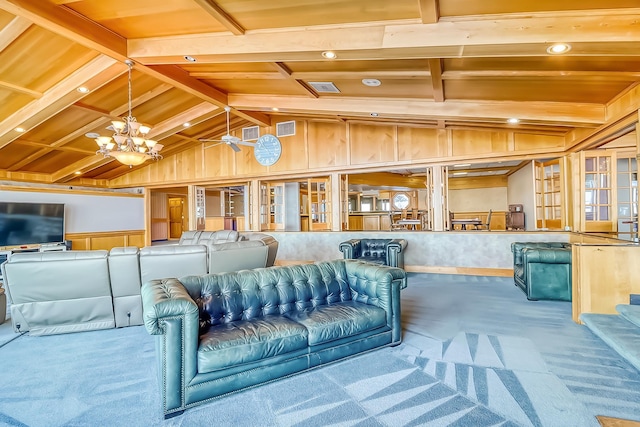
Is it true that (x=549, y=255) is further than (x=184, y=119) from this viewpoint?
No

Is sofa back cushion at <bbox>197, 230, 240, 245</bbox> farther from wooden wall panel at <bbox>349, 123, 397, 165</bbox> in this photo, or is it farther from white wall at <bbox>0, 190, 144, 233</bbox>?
white wall at <bbox>0, 190, 144, 233</bbox>

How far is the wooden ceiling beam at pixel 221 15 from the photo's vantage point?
286cm

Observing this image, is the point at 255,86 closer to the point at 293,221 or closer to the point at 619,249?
the point at 293,221

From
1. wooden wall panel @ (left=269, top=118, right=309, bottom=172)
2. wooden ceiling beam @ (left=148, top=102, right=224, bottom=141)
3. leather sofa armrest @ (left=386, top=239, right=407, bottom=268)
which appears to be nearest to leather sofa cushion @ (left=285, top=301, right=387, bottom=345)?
leather sofa armrest @ (left=386, top=239, right=407, bottom=268)

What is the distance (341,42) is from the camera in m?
3.12

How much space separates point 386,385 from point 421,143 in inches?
205

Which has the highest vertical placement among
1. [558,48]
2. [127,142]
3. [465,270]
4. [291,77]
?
[291,77]

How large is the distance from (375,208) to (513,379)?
1143 cm

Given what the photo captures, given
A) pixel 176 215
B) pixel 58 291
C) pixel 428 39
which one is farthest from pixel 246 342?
pixel 176 215

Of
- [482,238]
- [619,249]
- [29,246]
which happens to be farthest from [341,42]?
[29,246]

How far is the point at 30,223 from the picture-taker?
26.0 feet

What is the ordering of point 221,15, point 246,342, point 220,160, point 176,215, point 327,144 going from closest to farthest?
Result: point 246,342 → point 221,15 → point 327,144 → point 220,160 → point 176,215

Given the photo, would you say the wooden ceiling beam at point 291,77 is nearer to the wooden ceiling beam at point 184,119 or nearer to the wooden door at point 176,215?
the wooden ceiling beam at point 184,119

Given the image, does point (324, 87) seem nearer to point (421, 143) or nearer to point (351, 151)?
point (351, 151)
